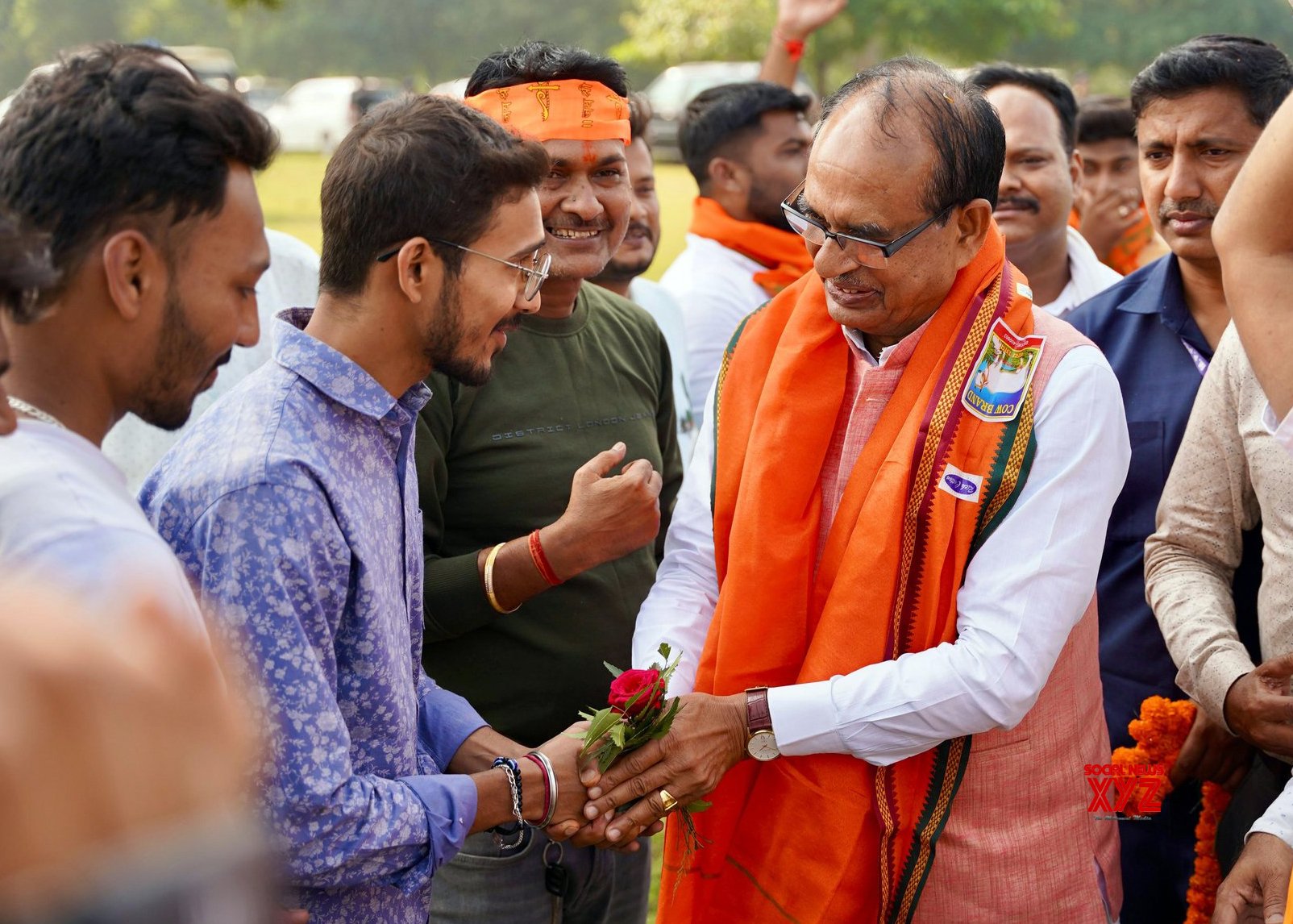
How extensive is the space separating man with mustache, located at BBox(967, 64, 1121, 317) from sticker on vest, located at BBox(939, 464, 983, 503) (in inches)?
92.5

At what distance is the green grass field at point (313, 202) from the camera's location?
2023 cm

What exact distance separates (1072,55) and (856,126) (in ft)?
156

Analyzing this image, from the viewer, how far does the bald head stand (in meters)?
2.66

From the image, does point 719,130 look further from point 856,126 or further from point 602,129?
point 856,126

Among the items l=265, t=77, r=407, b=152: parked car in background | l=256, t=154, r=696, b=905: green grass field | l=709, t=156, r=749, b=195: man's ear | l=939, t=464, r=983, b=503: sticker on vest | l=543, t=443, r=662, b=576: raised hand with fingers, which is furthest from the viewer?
l=265, t=77, r=407, b=152: parked car in background

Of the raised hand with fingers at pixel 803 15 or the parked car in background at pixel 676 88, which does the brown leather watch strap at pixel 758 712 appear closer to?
the raised hand with fingers at pixel 803 15

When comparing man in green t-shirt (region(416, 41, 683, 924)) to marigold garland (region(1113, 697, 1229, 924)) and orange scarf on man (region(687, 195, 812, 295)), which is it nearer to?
marigold garland (region(1113, 697, 1229, 924))

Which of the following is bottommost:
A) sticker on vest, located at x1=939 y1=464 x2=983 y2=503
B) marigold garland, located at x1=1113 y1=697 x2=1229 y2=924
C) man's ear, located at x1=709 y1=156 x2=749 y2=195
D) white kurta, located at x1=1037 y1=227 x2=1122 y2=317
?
marigold garland, located at x1=1113 y1=697 x2=1229 y2=924

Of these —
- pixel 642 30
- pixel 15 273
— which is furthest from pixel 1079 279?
pixel 642 30

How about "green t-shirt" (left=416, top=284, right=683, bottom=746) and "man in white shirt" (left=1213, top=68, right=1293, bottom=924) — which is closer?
"man in white shirt" (left=1213, top=68, right=1293, bottom=924)

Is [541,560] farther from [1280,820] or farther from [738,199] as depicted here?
[738,199]

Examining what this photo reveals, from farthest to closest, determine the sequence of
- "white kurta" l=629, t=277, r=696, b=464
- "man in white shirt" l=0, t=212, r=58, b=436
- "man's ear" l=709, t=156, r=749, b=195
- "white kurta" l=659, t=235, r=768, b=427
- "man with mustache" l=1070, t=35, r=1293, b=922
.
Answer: "man's ear" l=709, t=156, r=749, b=195 < "white kurta" l=659, t=235, r=768, b=427 < "white kurta" l=629, t=277, r=696, b=464 < "man with mustache" l=1070, t=35, r=1293, b=922 < "man in white shirt" l=0, t=212, r=58, b=436

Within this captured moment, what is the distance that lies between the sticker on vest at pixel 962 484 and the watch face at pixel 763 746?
63 cm

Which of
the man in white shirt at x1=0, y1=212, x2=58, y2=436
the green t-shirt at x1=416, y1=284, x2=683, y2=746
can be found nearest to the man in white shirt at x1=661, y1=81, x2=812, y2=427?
the green t-shirt at x1=416, y1=284, x2=683, y2=746
